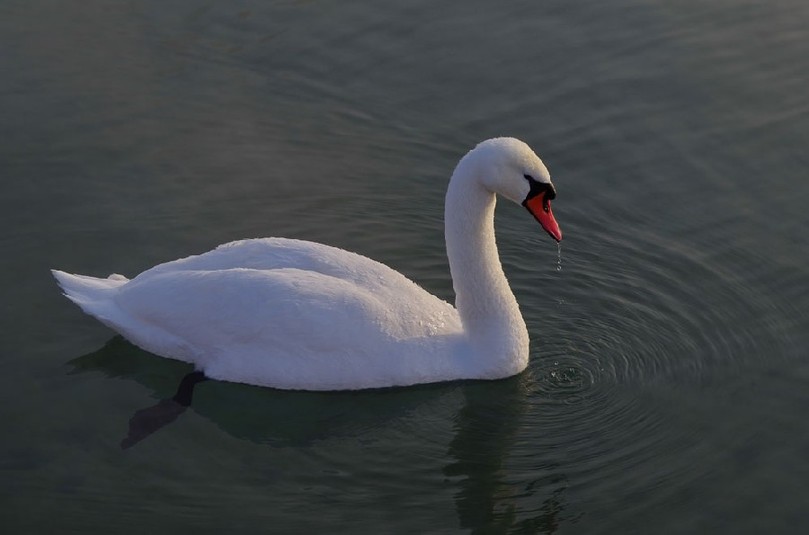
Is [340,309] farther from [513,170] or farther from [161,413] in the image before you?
[513,170]

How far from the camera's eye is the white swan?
9.92 meters

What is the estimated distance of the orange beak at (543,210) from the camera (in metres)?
9.96

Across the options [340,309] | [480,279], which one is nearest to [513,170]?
[480,279]

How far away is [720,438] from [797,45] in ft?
20.4

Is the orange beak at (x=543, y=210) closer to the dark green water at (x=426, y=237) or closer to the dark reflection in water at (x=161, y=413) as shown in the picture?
the dark green water at (x=426, y=237)

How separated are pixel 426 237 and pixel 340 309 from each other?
2.32 meters

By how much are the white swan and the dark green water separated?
0.21 meters

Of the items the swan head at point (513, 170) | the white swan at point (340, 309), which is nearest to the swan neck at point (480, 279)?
the white swan at point (340, 309)

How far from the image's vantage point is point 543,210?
10016 mm

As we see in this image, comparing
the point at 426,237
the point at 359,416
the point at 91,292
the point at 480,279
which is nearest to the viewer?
the point at 359,416

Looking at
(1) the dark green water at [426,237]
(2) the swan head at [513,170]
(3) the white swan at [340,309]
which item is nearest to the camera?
(1) the dark green water at [426,237]

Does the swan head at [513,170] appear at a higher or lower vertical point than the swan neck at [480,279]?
higher

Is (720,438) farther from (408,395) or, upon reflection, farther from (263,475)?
(263,475)

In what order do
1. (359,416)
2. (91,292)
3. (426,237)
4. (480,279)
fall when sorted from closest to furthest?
(359,416) < (480,279) < (91,292) < (426,237)
